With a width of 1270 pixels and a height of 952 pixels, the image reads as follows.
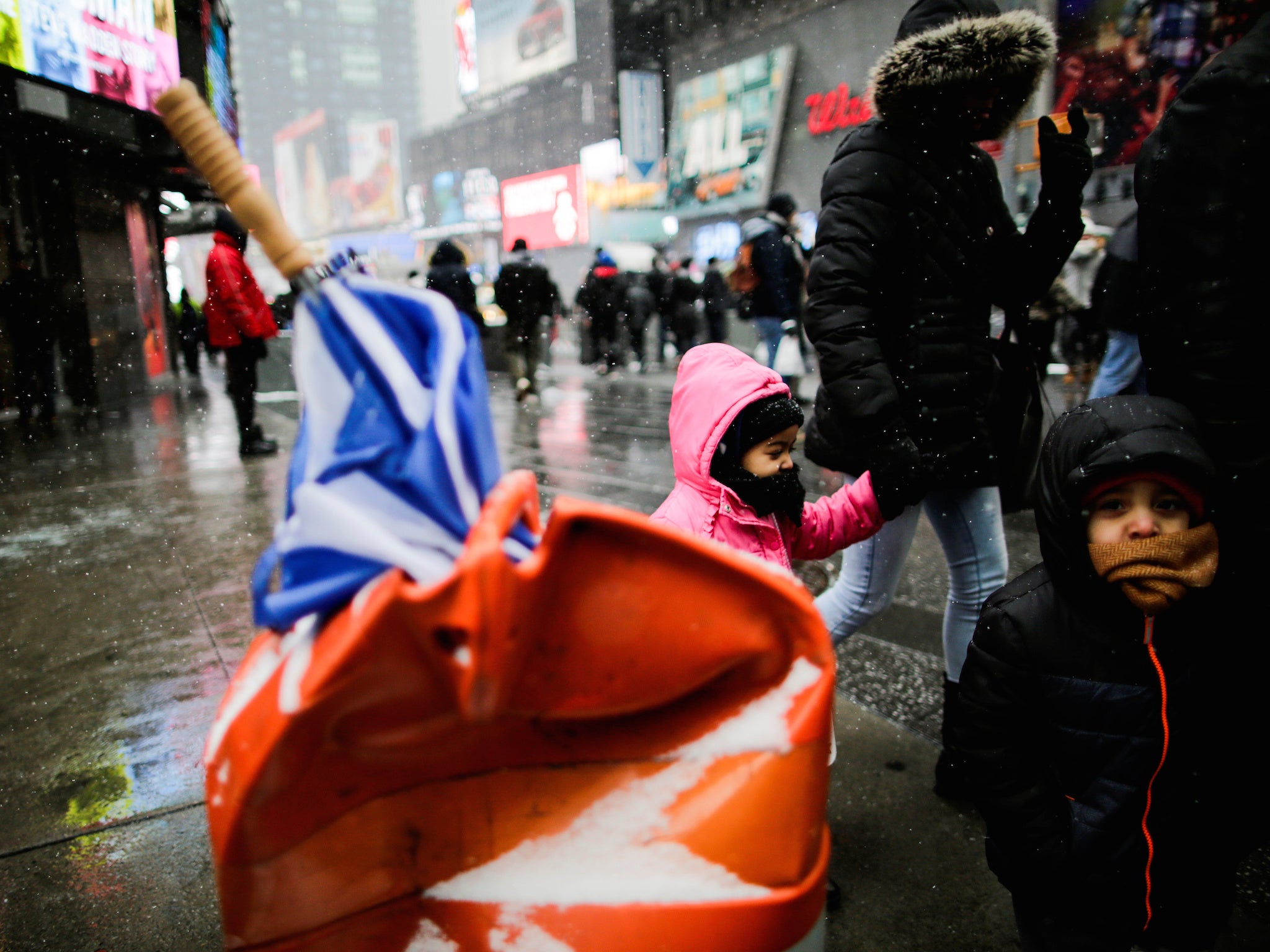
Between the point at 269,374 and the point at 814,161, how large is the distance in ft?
41.7

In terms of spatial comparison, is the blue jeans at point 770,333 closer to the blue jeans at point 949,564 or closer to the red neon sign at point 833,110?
the blue jeans at point 949,564

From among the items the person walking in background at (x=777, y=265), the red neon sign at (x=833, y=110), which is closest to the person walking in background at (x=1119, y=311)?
the person walking in background at (x=777, y=265)

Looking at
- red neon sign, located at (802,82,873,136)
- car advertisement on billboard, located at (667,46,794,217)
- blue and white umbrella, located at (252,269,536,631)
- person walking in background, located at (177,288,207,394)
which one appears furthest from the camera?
car advertisement on billboard, located at (667,46,794,217)

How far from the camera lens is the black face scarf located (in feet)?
6.43

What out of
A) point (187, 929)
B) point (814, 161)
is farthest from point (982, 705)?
point (814, 161)

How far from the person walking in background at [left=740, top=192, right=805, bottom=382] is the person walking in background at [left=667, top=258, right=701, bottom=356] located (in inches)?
270

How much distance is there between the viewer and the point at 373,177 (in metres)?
83.1

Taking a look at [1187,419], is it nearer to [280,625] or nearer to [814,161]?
[280,625]

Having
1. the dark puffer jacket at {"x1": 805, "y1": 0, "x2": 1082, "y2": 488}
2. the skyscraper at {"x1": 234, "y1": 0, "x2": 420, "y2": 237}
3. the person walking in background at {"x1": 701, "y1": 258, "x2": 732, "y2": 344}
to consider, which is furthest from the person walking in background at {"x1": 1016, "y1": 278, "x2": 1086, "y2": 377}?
the skyscraper at {"x1": 234, "y1": 0, "x2": 420, "y2": 237}

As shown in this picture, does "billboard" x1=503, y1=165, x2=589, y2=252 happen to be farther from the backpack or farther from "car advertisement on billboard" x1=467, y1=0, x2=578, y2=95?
the backpack

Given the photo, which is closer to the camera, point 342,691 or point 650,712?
point 342,691

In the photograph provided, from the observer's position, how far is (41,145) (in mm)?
11422

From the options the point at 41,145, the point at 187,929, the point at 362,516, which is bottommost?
the point at 187,929

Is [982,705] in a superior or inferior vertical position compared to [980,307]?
inferior
